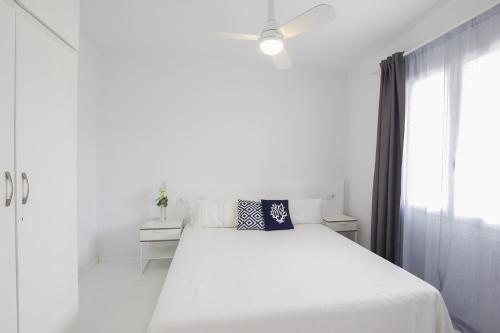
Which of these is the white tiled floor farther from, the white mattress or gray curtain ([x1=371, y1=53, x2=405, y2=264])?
gray curtain ([x1=371, y1=53, x2=405, y2=264])

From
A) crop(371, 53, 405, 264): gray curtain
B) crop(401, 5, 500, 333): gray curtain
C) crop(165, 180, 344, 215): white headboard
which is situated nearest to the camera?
crop(401, 5, 500, 333): gray curtain

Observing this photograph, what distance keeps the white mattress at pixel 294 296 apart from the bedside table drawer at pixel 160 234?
2.87 feet

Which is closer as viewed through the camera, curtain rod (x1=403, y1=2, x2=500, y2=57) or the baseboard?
curtain rod (x1=403, y1=2, x2=500, y2=57)

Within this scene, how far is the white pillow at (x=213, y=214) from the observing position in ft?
9.77

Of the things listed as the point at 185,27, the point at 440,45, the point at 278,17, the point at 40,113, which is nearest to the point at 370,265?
the point at 440,45

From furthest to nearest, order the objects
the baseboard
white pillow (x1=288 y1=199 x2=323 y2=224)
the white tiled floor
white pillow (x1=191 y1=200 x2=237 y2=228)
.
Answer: white pillow (x1=288 y1=199 x2=323 y2=224), white pillow (x1=191 y1=200 x2=237 y2=228), the baseboard, the white tiled floor

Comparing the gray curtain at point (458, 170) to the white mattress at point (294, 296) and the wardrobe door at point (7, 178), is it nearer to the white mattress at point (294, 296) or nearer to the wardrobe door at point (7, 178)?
the white mattress at point (294, 296)

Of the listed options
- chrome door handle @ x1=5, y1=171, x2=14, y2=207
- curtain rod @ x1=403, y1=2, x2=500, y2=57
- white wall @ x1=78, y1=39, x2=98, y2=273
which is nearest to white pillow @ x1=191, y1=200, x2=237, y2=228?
white wall @ x1=78, y1=39, x2=98, y2=273

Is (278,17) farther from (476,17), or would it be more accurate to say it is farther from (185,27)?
(476,17)

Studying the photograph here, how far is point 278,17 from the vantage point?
2.20 meters

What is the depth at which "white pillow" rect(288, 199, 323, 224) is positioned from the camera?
3107 millimetres

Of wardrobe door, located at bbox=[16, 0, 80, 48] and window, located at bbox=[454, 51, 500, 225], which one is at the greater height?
wardrobe door, located at bbox=[16, 0, 80, 48]

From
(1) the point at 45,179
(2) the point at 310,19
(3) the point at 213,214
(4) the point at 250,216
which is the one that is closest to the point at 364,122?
(4) the point at 250,216

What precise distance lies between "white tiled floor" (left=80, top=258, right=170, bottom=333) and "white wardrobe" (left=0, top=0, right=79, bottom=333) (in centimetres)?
37
